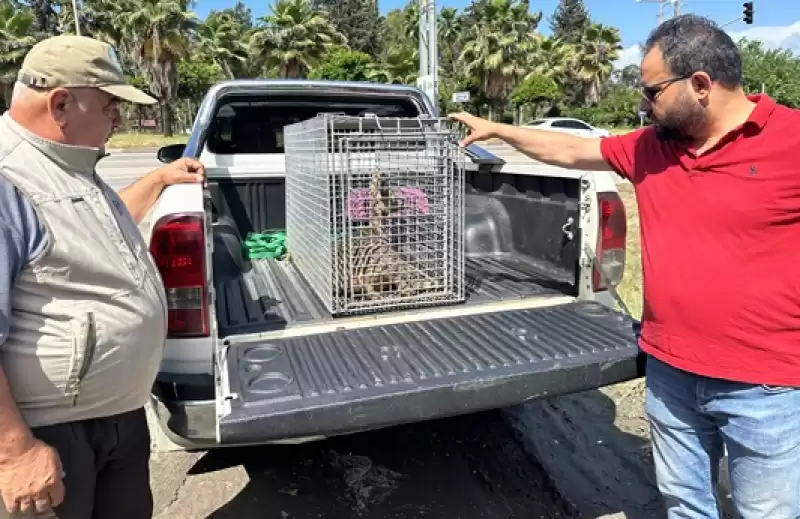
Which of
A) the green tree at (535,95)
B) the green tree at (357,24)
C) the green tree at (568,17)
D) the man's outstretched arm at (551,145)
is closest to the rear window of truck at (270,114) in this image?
the man's outstretched arm at (551,145)

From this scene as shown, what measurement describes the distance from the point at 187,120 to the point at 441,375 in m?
38.6

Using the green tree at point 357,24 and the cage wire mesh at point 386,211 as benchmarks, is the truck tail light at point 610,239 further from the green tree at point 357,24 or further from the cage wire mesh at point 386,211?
the green tree at point 357,24

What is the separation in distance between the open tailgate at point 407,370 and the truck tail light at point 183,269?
19cm

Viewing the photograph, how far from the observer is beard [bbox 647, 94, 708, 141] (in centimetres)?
205

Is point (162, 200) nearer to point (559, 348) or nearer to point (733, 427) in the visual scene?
point (559, 348)

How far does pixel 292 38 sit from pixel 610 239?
119 ft

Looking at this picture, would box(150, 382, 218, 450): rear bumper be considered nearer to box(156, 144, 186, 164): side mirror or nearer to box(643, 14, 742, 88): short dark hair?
box(643, 14, 742, 88): short dark hair

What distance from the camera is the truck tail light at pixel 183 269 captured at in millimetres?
2396

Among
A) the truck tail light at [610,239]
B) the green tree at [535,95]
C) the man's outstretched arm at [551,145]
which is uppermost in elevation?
the green tree at [535,95]

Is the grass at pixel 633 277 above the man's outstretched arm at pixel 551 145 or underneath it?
underneath

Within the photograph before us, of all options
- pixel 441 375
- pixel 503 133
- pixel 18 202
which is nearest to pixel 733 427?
pixel 441 375

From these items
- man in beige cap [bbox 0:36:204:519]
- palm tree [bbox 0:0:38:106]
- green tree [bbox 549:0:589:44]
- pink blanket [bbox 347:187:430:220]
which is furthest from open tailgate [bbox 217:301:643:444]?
green tree [bbox 549:0:589:44]

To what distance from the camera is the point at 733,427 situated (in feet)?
7.00

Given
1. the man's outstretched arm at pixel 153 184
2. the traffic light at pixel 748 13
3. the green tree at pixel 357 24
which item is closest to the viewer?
the man's outstretched arm at pixel 153 184
